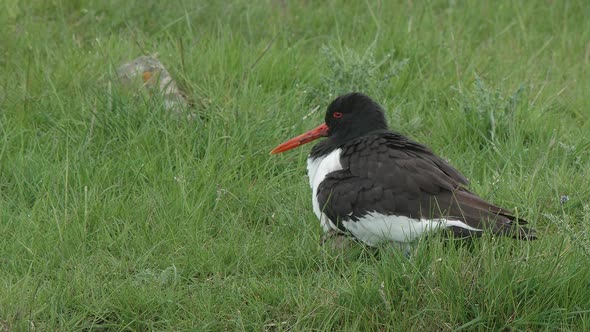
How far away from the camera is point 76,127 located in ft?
19.7

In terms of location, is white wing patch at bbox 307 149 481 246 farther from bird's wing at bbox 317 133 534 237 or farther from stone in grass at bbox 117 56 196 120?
stone in grass at bbox 117 56 196 120

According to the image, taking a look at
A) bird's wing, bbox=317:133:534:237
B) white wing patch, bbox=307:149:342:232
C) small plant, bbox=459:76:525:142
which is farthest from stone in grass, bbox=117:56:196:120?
small plant, bbox=459:76:525:142

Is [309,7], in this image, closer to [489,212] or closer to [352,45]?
[352,45]

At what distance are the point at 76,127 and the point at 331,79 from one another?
67.0 inches

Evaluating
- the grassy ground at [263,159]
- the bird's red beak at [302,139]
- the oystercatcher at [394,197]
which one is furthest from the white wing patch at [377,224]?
the bird's red beak at [302,139]

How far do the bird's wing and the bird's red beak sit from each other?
0.57 metres

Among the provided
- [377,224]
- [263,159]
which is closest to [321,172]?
[377,224]

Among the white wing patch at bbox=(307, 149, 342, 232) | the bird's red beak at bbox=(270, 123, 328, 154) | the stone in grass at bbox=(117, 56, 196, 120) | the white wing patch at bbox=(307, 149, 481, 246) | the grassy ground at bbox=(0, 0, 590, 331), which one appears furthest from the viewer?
the stone in grass at bbox=(117, 56, 196, 120)

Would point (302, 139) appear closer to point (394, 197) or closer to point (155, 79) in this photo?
point (394, 197)

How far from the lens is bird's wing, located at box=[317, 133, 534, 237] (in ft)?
15.3

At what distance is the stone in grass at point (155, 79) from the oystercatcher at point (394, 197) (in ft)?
4.17

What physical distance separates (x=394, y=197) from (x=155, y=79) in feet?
7.19

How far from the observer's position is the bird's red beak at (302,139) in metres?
5.64

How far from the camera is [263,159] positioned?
19.3 ft
